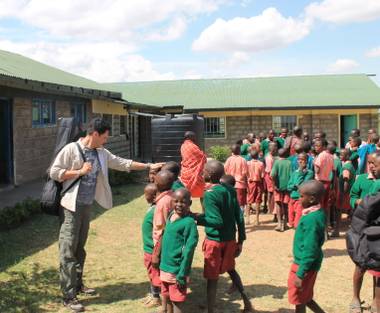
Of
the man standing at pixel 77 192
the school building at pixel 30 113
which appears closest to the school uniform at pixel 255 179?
the school building at pixel 30 113

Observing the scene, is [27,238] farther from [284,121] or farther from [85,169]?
[284,121]

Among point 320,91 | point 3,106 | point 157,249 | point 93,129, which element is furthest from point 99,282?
point 320,91

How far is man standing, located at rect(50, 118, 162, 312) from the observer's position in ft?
14.2

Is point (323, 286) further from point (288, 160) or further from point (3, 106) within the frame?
point (3, 106)

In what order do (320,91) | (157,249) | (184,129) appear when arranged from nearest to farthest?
(157,249) < (184,129) < (320,91)

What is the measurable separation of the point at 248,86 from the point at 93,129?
21914mm

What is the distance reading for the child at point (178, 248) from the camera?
11.8 feet

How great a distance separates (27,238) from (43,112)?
17.8 feet

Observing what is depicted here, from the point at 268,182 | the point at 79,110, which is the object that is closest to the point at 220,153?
the point at 79,110

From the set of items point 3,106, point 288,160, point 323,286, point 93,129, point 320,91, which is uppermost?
point 320,91

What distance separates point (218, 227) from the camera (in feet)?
13.3

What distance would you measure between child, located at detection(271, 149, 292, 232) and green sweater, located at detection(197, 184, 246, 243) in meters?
3.39

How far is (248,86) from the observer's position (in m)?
25.7

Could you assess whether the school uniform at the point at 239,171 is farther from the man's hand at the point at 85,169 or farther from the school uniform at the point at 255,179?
the man's hand at the point at 85,169
